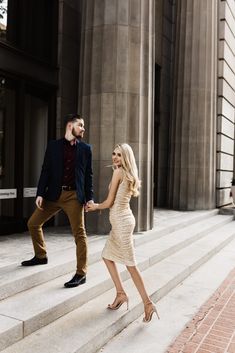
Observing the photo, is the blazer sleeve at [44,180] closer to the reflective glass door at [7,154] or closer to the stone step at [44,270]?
the stone step at [44,270]

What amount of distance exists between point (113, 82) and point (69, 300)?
15.7 feet

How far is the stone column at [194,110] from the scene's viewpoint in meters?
13.5

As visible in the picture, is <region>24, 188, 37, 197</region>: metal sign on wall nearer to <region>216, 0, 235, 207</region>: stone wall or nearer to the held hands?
the held hands

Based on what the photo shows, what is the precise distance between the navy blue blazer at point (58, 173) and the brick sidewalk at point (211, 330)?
186 centimetres

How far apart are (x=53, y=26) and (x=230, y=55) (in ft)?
30.8

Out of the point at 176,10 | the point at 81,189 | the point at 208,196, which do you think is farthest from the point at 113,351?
the point at 176,10

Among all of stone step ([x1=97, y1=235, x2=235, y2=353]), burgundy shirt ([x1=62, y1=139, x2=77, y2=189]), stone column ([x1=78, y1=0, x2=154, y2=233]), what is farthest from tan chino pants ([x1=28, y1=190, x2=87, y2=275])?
stone column ([x1=78, y1=0, x2=154, y2=233])

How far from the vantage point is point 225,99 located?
15086mm

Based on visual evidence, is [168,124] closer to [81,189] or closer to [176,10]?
[176,10]

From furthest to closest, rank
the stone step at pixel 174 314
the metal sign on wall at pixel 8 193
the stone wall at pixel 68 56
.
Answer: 1. the stone wall at pixel 68 56
2. the metal sign on wall at pixel 8 193
3. the stone step at pixel 174 314

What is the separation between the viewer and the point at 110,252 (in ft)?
14.2

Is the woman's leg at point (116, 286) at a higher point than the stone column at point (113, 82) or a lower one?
lower

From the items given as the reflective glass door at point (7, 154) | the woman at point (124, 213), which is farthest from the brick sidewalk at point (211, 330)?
the reflective glass door at point (7, 154)

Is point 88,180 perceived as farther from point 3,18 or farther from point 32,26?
point 32,26
